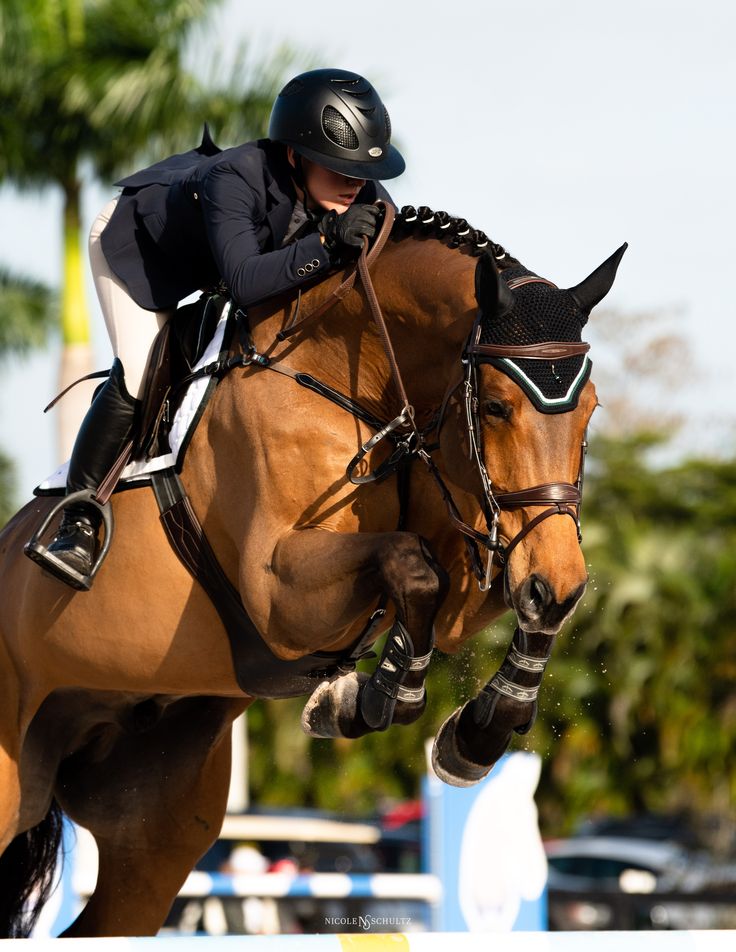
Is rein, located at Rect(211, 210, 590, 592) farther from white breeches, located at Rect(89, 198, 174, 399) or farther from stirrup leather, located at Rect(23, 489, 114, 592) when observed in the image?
stirrup leather, located at Rect(23, 489, 114, 592)

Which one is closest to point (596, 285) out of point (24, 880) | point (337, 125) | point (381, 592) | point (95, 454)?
point (337, 125)

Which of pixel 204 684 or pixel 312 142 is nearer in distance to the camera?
pixel 312 142

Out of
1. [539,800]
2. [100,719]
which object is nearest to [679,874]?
[539,800]

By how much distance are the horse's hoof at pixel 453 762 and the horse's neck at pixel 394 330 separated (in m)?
1.00

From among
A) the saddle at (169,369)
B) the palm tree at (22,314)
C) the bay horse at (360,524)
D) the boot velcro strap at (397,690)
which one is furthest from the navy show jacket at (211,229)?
the palm tree at (22,314)

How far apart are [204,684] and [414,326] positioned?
153 centimetres

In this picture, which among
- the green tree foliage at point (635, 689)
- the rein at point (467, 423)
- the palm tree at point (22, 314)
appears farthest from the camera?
the palm tree at point (22, 314)

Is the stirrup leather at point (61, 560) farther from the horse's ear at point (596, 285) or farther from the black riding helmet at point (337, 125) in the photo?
the horse's ear at point (596, 285)

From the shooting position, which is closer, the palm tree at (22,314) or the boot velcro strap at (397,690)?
the boot velcro strap at (397,690)

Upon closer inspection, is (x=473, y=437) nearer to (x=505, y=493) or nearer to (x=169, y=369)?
(x=505, y=493)

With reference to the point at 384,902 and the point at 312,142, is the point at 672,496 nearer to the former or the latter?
the point at 384,902

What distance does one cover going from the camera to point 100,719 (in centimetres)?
567

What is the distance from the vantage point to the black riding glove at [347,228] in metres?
4.47

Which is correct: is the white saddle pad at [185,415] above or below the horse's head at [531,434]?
Answer: above
